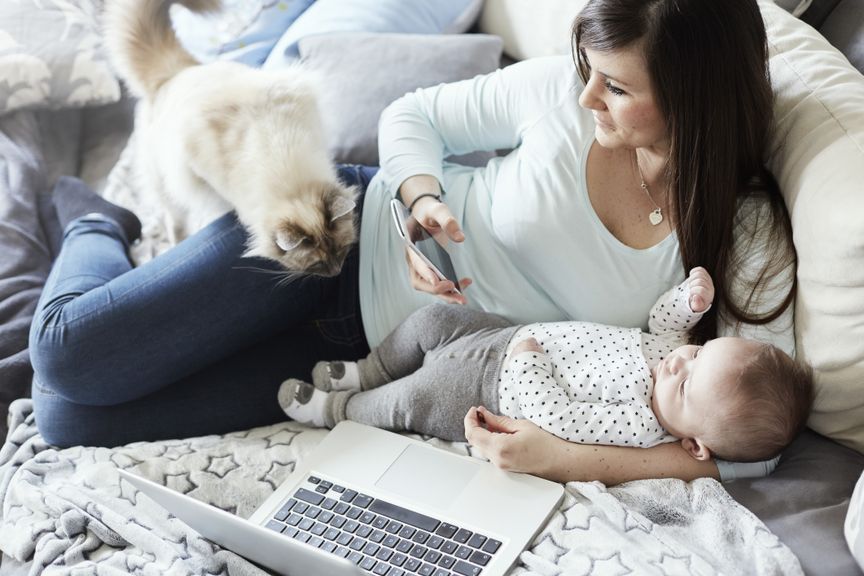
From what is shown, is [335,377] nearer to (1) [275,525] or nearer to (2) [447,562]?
(1) [275,525]

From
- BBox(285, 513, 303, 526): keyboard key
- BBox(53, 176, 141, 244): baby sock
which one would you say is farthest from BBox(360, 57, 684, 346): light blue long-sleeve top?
BBox(53, 176, 141, 244): baby sock

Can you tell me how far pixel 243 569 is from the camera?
4.21ft

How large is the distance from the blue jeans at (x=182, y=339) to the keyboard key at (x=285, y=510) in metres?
0.30

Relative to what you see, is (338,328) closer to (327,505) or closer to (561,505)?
(327,505)

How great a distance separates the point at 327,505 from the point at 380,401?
23cm

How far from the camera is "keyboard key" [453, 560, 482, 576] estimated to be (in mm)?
1222

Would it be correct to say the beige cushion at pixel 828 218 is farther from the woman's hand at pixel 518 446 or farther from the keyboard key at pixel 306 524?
the keyboard key at pixel 306 524

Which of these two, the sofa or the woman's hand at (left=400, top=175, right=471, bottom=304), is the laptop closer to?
the sofa

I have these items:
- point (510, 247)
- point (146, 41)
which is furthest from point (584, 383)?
point (146, 41)

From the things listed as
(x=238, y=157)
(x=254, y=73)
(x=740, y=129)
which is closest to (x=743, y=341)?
(x=740, y=129)

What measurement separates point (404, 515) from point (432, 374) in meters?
0.27

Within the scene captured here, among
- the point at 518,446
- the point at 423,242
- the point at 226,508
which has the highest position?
the point at 423,242

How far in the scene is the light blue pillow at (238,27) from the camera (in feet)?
7.78

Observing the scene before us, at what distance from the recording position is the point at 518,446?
134 cm
